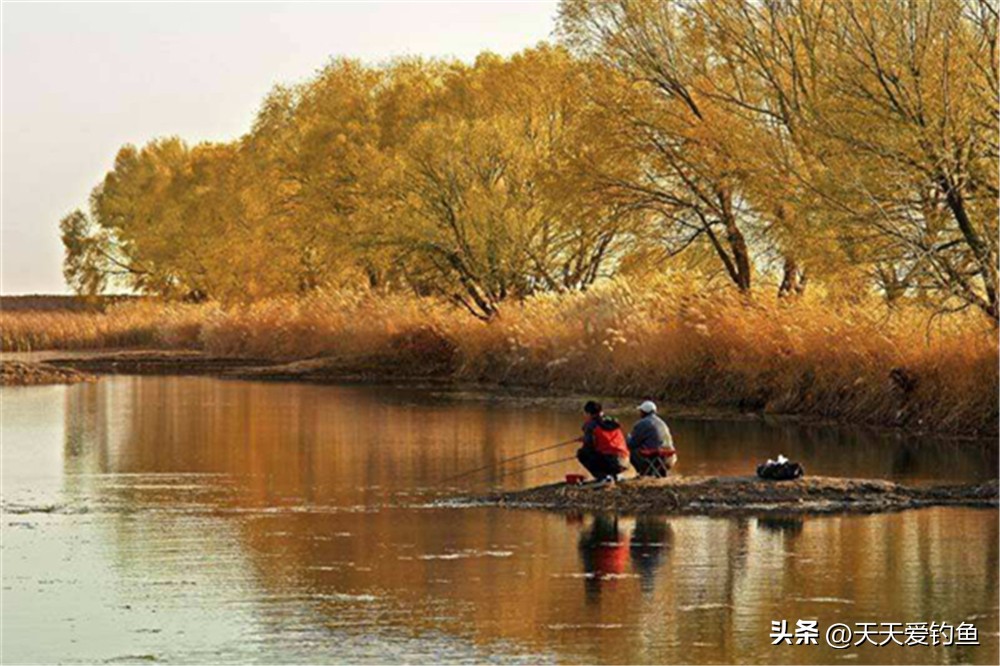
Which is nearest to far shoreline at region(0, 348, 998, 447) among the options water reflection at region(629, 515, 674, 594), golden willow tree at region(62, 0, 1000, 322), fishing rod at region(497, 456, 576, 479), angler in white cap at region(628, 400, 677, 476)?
golden willow tree at region(62, 0, 1000, 322)

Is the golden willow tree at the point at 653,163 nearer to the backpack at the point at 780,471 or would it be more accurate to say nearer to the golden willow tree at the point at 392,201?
the golden willow tree at the point at 392,201

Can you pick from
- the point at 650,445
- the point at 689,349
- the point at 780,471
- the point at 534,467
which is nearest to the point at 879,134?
the point at 534,467

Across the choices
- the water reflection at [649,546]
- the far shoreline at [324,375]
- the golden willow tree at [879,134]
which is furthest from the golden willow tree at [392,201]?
the water reflection at [649,546]

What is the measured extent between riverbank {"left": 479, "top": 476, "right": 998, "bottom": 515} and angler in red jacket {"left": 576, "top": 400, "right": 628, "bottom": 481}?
23 centimetres

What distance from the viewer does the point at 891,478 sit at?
26.2 meters

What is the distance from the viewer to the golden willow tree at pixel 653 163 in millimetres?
31859

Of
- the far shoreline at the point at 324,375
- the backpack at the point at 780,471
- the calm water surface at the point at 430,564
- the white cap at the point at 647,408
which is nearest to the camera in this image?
the calm water surface at the point at 430,564

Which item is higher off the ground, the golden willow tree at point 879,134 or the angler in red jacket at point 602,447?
the golden willow tree at point 879,134

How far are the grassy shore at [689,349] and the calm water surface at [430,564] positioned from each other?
98.0 inches

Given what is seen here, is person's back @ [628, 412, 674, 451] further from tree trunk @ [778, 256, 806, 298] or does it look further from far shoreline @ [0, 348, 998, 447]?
tree trunk @ [778, 256, 806, 298]

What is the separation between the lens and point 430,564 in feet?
62.2

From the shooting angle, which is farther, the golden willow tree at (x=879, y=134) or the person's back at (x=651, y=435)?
the golden willow tree at (x=879, y=134)

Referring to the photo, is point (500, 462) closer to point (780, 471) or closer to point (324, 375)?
point (780, 471)

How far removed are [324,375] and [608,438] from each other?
1422 inches
